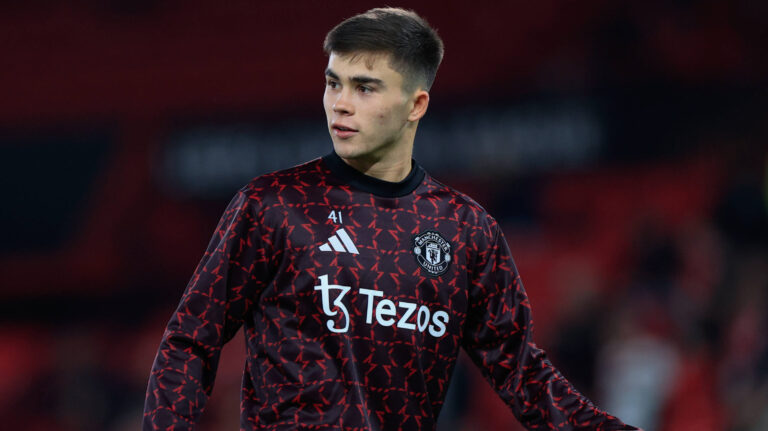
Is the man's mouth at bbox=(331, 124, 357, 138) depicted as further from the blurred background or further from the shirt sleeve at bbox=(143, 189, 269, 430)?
the blurred background

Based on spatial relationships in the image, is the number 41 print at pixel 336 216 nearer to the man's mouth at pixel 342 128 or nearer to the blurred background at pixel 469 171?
the man's mouth at pixel 342 128

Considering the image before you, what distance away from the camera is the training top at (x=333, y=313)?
6.89ft

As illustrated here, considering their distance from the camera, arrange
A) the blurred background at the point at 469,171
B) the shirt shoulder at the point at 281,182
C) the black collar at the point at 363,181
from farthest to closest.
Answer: the blurred background at the point at 469,171
the black collar at the point at 363,181
the shirt shoulder at the point at 281,182

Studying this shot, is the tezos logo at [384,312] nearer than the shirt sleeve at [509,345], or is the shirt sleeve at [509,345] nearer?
the tezos logo at [384,312]

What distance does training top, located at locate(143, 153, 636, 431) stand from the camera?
210 cm

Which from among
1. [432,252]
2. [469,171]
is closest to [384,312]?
[432,252]

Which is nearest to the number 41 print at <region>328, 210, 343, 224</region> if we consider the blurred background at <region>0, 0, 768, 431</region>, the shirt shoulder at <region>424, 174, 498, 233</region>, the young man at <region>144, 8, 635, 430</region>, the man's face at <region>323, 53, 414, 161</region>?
the young man at <region>144, 8, 635, 430</region>

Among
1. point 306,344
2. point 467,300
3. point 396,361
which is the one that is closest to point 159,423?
point 306,344

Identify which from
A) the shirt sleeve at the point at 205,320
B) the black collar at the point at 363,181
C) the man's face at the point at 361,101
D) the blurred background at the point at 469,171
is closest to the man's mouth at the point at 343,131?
the man's face at the point at 361,101

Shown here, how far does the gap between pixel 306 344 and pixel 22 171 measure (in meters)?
5.78

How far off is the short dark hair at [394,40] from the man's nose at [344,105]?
9cm

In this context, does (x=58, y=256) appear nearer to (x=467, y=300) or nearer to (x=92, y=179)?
(x=92, y=179)

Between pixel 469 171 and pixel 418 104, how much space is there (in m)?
4.59

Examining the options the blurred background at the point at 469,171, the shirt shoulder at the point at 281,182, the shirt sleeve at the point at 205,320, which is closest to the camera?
the shirt sleeve at the point at 205,320
